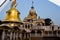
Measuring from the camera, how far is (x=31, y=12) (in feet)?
68.8

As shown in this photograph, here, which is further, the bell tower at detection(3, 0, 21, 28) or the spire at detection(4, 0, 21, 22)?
the spire at detection(4, 0, 21, 22)

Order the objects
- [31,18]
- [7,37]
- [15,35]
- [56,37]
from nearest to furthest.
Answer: [7,37] → [15,35] → [56,37] → [31,18]

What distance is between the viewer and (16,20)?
985 centimetres

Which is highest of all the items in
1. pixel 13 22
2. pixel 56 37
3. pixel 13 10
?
pixel 13 10

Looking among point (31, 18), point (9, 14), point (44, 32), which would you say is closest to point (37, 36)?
point (44, 32)

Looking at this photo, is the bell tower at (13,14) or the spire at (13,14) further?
the spire at (13,14)

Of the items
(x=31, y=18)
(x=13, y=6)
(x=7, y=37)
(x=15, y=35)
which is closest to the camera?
(x=7, y=37)

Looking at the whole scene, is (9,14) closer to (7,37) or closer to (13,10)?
(13,10)

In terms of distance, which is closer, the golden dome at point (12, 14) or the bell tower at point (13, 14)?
the bell tower at point (13, 14)

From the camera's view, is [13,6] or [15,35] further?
[13,6]

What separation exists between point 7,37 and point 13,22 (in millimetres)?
2490

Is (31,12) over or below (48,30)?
over

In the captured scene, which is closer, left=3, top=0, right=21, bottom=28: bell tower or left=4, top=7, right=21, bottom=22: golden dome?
left=3, top=0, right=21, bottom=28: bell tower

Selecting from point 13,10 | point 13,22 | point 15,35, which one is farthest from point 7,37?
point 13,10
